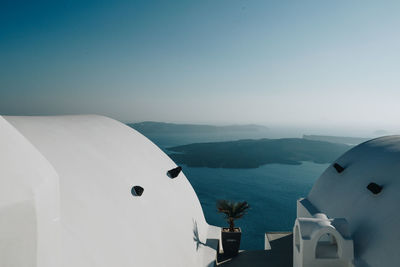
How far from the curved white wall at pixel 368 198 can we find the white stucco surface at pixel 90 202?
23.0 ft

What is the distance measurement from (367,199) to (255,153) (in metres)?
151

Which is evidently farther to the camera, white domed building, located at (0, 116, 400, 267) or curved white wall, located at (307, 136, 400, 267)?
curved white wall, located at (307, 136, 400, 267)

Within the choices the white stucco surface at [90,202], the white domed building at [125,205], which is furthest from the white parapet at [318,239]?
the white stucco surface at [90,202]

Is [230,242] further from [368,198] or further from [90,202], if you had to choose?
[90,202]

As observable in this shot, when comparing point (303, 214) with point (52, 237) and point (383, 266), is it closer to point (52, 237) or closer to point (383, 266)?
point (383, 266)

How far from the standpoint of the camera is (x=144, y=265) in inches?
306

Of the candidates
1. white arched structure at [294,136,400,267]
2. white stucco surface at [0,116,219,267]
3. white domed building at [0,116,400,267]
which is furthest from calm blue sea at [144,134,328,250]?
white stucco surface at [0,116,219,267]

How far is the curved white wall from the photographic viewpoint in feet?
30.3

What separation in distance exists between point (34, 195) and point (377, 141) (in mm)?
19104

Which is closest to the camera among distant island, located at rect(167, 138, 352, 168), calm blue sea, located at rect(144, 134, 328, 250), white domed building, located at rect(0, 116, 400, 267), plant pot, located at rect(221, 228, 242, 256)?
white domed building, located at rect(0, 116, 400, 267)

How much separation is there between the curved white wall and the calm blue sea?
36814mm

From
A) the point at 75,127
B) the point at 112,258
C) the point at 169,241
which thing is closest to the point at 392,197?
the point at 169,241

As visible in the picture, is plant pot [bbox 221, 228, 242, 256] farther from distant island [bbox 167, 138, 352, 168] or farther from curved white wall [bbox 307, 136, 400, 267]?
distant island [bbox 167, 138, 352, 168]

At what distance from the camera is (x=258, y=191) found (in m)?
85.5
